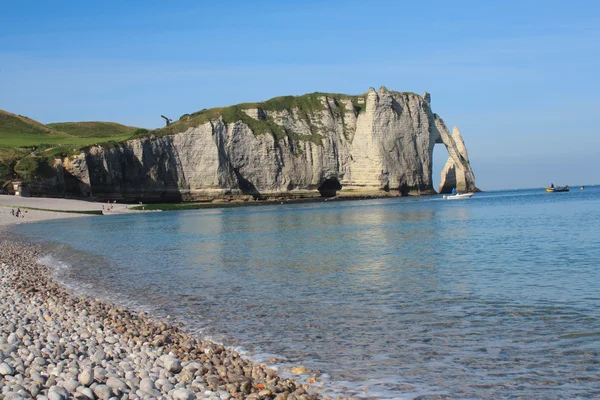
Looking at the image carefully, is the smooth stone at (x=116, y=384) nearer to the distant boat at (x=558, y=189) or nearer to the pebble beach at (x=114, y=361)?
the pebble beach at (x=114, y=361)

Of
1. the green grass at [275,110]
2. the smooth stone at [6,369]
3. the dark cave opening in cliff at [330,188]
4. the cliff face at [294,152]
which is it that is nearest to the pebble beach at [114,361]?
the smooth stone at [6,369]

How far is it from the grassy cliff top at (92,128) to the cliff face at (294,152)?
104ft

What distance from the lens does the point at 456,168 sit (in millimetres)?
99812

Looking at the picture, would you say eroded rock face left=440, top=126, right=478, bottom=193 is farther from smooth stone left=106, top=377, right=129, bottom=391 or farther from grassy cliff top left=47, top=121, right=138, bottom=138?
smooth stone left=106, top=377, right=129, bottom=391

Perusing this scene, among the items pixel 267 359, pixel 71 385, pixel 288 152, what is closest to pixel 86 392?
pixel 71 385

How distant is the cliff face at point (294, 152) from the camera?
258ft

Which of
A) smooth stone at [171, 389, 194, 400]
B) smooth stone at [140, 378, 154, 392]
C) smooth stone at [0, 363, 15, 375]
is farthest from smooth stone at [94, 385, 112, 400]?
smooth stone at [0, 363, 15, 375]

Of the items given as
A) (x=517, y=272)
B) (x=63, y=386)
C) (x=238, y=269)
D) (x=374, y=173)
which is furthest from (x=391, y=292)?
(x=374, y=173)

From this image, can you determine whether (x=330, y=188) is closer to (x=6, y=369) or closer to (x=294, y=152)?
(x=294, y=152)

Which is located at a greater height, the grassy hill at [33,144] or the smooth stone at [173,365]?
the grassy hill at [33,144]

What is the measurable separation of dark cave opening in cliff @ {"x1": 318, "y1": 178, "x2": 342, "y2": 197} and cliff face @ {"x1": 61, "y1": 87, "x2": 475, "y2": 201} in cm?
17

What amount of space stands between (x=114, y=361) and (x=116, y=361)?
Result: 22mm

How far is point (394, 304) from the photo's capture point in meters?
10.2

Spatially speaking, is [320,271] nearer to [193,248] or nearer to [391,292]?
[391,292]
